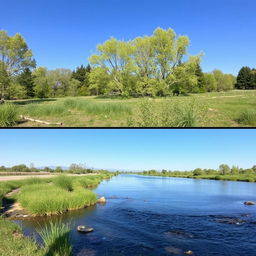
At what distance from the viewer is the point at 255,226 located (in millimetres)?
12930

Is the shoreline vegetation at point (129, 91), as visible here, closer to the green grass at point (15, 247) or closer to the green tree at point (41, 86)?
the green tree at point (41, 86)

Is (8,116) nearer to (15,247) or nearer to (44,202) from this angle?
(44,202)

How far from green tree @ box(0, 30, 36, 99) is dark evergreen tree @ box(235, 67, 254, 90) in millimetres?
63973

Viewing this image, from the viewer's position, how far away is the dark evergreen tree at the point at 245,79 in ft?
242

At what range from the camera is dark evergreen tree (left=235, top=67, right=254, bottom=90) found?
7369cm

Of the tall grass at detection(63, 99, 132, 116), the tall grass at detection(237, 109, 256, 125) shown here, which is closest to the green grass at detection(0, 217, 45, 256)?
the tall grass at detection(63, 99, 132, 116)

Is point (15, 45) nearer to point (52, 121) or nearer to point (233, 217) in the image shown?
point (52, 121)

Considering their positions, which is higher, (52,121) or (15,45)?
(15,45)

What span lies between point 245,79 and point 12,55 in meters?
66.0

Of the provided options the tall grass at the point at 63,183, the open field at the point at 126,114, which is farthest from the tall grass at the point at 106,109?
the tall grass at the point at 63,183

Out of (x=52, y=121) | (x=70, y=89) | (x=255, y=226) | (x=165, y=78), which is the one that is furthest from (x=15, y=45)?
(x=70, y=89)

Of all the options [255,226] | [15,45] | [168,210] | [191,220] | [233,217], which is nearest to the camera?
[255,226]

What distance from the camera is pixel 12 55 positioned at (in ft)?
87.4

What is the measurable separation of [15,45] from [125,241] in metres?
23.8
